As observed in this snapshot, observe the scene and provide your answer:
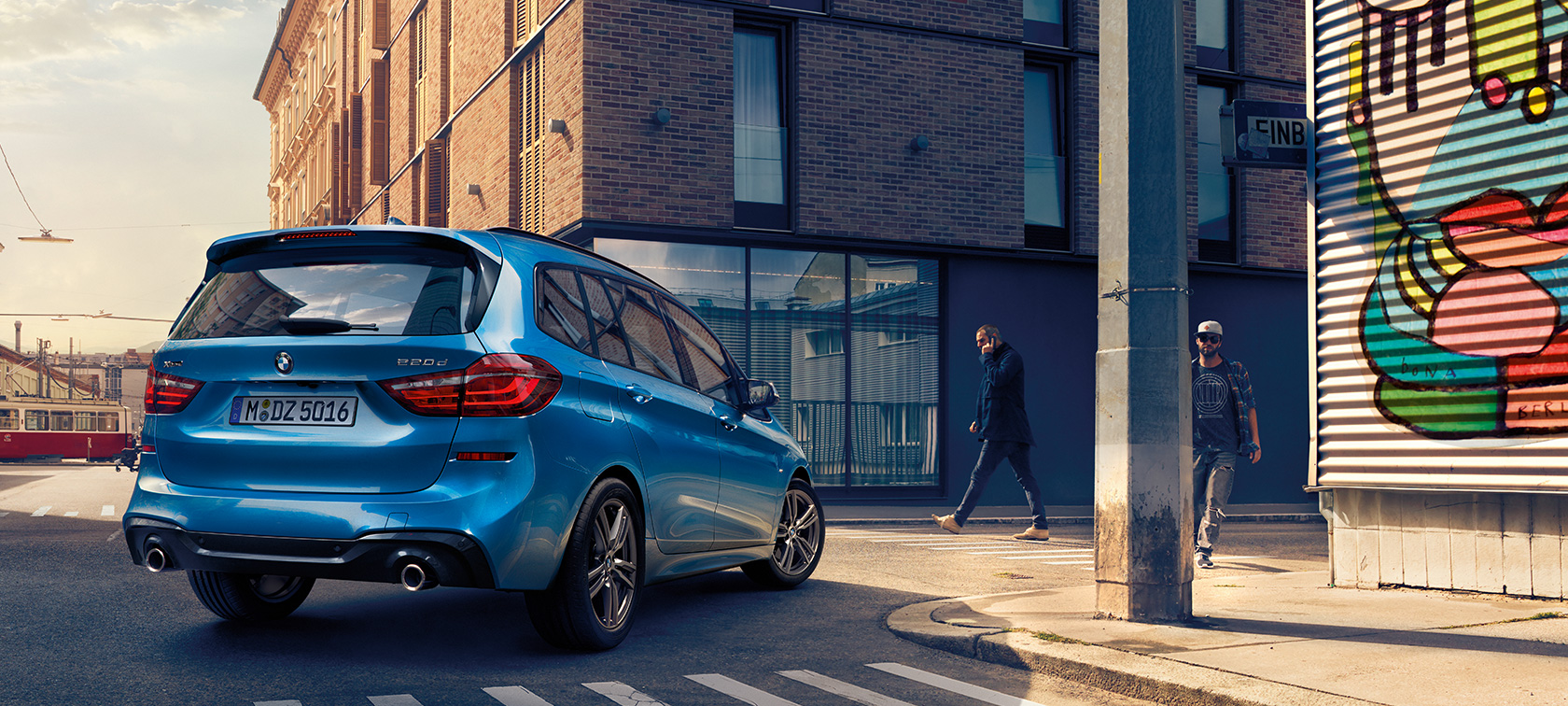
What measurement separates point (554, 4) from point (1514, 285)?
12.4 m

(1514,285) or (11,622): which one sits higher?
(1514,285)

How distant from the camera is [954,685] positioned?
4.91m

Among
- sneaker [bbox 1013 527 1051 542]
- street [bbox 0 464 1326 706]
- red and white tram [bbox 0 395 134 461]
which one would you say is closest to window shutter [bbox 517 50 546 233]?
sneaker [bbox 1013 527 1051 542]

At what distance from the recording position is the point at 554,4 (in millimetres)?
16156

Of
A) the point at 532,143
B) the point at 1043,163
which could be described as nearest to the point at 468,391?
the point at 532,143

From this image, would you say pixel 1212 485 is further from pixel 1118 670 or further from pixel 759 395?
pixel 1118 670

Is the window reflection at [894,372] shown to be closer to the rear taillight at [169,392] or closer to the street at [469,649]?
the street at [469,649]

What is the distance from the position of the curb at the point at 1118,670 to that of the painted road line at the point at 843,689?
84 centimetres

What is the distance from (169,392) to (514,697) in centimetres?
195

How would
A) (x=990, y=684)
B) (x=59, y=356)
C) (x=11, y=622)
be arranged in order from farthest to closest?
(x=59, y=356)
(x=11, y=622)
(x=990, y=684)

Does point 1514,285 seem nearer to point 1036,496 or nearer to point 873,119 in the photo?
point 1036,496

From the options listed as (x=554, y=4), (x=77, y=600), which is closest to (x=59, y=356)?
(x=554, y=4)

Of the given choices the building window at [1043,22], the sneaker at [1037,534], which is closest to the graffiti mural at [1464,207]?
the sneaker at [1037,534]

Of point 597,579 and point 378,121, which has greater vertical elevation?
point 378,121
